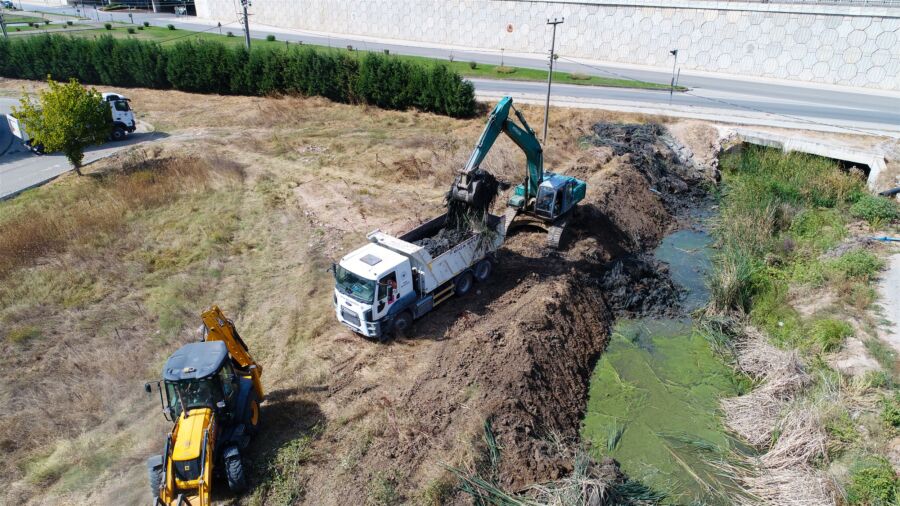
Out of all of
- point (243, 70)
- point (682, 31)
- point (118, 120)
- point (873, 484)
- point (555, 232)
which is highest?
point (682, 31)

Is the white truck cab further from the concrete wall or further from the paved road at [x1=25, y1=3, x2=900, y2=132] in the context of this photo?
the concrete wall

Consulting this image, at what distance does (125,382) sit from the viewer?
43.7ft

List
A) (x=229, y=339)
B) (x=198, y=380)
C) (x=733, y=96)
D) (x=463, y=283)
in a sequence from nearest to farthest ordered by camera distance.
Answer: (x=198, y=380)
(x=229, y=339)
(x=463, y=283)
(x=733, y=96)

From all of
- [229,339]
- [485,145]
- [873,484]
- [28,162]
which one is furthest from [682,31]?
[28,162]

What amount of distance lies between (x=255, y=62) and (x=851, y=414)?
3639cm

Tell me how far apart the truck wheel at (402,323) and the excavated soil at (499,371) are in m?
0.28

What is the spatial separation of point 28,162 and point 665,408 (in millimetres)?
31098

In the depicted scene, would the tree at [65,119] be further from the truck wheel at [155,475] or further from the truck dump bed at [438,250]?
the truck wheel at [155,475]

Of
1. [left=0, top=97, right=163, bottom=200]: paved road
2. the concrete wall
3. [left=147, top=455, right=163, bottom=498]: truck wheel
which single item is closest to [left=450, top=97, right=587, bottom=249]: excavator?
[left=147, top=455, right=163, bottom=498]: truck wheel

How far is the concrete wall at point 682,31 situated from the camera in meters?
34.1

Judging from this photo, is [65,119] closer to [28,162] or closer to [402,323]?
[28,162]

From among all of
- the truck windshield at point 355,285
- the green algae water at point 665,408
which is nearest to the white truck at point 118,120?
the truck windshield at point 355,285

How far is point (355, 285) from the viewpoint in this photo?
45.6 ft

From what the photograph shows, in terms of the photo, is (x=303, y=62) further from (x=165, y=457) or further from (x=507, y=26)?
(x=165, y=457)
